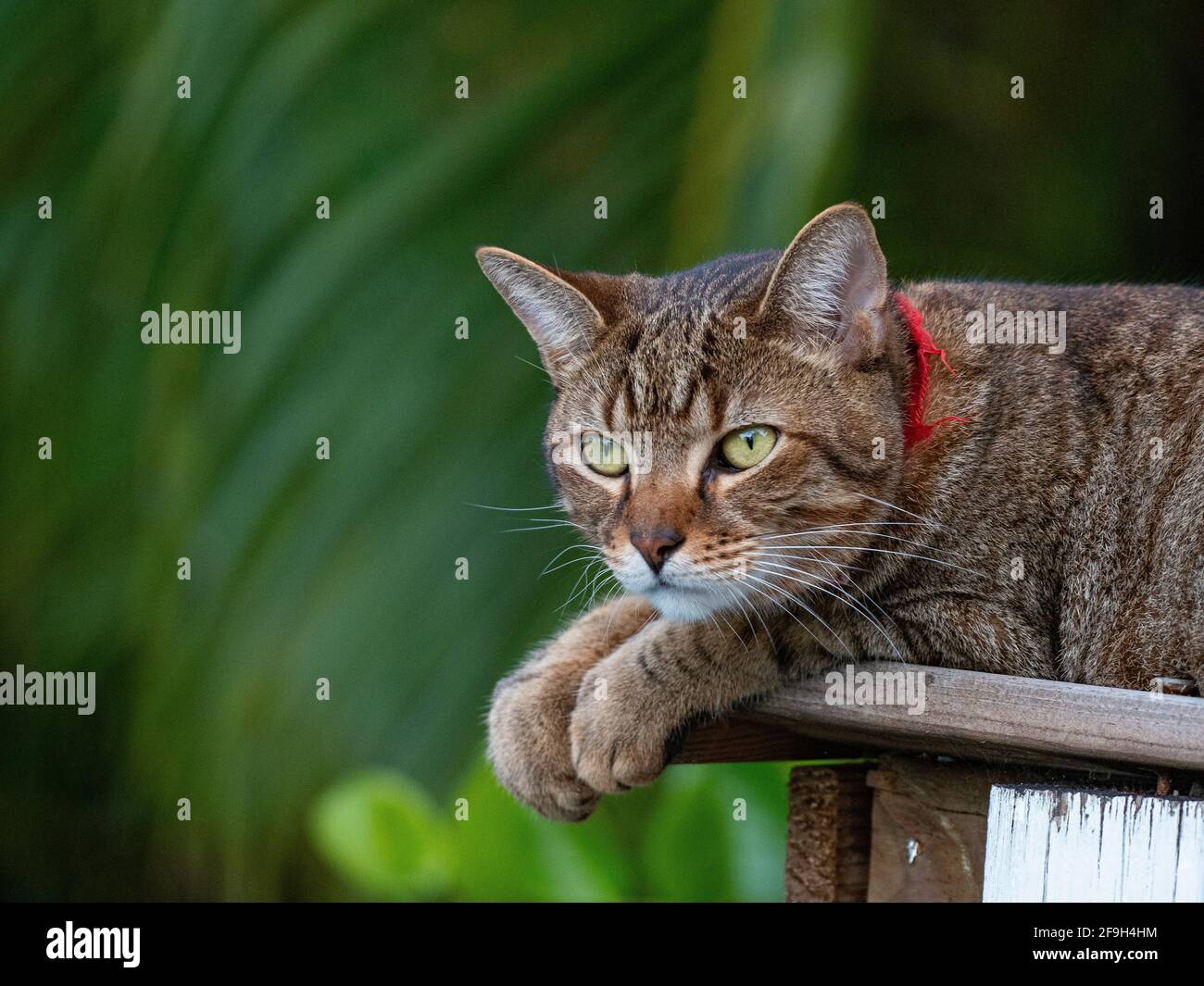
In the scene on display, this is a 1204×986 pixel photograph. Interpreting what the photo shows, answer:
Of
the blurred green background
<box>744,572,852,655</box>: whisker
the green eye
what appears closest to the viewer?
<box>744,572,852,655</box>: whisker

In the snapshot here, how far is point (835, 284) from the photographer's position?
2.53 m

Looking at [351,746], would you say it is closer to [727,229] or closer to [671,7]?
[727,229]

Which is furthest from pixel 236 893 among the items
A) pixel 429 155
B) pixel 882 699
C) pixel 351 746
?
pixel 882 699

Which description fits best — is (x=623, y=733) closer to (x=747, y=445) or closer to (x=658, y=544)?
(x=658, y=544)

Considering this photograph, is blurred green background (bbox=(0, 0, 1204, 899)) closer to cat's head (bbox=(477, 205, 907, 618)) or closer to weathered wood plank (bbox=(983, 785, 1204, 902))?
cat's head (bbox=(477, 205, 907, 618))

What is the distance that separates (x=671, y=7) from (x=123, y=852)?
305cm

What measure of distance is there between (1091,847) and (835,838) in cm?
96

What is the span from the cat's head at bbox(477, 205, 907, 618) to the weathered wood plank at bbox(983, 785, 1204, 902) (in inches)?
24.6

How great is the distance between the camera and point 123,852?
174 inches

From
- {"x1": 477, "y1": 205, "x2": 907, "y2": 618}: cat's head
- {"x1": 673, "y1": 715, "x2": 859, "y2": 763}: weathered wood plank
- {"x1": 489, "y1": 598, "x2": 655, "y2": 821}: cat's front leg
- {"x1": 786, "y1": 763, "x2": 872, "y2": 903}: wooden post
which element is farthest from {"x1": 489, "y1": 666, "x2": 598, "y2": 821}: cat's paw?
{"x1": 786, "y1": 763, "x2": 872, "y2": 903}: wooden post

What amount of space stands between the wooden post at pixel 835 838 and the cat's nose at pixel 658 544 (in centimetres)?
69

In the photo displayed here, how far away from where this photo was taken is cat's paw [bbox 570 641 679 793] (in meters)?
2.55

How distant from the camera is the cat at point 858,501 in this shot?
2.47m

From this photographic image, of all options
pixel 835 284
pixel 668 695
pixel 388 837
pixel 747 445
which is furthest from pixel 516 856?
pixel 835 284
